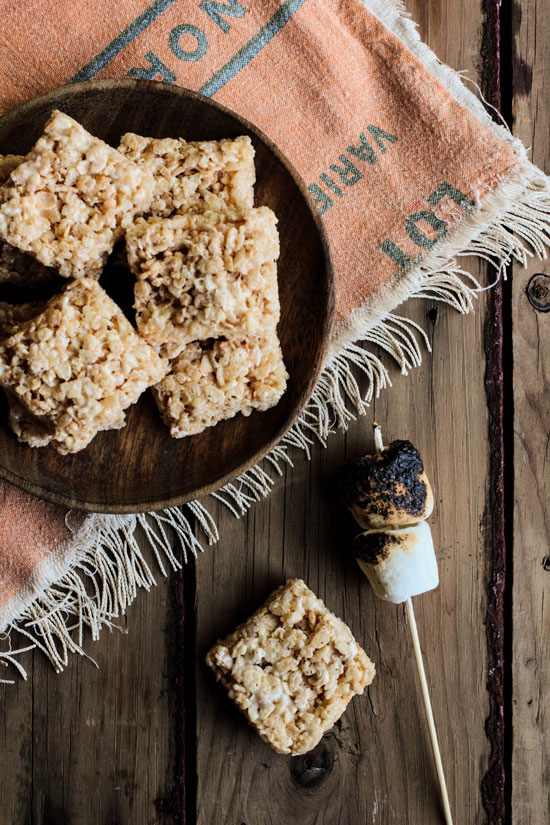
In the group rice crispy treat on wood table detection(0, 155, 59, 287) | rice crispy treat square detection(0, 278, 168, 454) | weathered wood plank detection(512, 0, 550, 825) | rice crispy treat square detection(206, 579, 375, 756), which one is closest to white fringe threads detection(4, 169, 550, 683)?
weathered wood plank detection(512, 0, 550, 825)

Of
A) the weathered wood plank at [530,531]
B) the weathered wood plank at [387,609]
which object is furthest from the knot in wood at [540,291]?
the weathered wood plank at [387,609]

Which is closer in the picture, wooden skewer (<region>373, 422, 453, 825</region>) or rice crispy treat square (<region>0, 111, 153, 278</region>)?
rice crispy treat square (<region>0, 111, 153, 278</region>)

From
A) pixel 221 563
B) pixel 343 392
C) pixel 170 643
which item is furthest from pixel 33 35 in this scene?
pixel 170 643

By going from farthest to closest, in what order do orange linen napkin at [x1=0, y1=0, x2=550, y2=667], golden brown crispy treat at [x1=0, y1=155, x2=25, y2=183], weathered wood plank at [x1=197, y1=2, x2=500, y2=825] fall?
weathered wood plank at [x1=197, y1=2, x2=500, y2=825] < orange linen napkin at [x1=0, y1=0, x2=550, y2=667] < golden brown crispy treat at [x1=0, y1=155, x2=25, y2=183]

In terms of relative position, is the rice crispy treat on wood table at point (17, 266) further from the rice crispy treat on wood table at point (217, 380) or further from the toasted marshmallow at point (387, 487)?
the toasted marshmallow at point (387, 487)

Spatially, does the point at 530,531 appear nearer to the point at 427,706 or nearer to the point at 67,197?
the point at 427,706

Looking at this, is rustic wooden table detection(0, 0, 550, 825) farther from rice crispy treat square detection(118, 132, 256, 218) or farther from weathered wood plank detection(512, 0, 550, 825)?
rice crispy treat square detection(118, 132, 256, 218)
